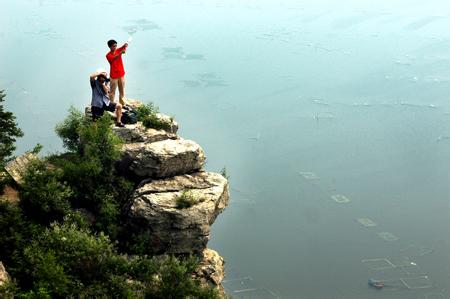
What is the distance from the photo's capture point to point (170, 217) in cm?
2547

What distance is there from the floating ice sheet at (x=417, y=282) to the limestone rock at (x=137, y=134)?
141m

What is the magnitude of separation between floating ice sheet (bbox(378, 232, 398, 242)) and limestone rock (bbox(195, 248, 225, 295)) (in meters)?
160

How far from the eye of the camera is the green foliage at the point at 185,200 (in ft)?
84.9

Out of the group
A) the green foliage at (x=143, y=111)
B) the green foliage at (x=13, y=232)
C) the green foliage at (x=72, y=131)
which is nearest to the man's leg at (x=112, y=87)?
the green foliage at (x=143, y=111)

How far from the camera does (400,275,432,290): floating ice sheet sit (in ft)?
492

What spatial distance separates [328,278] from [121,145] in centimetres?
13817

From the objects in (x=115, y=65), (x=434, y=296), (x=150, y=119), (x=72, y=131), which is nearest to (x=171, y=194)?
(x=150, y=119)

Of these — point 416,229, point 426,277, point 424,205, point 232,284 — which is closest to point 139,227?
A: point 232,284

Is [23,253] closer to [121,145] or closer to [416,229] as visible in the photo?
[121,145]

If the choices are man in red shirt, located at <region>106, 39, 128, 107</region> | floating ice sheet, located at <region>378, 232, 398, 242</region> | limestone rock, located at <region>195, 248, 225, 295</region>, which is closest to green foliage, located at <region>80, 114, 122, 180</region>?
man in red shirt, located at <region>106, 39, 128, 107</region>

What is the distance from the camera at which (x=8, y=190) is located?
2589cm

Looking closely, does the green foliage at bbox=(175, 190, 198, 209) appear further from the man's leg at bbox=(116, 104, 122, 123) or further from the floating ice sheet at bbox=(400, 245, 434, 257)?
the floating ice sheet at bbox=(400, 245, 434, 257)

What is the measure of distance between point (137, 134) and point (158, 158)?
2840 mm

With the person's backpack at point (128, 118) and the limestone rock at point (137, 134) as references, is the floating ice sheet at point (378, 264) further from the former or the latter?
the person's backpack at point (128, 118)
